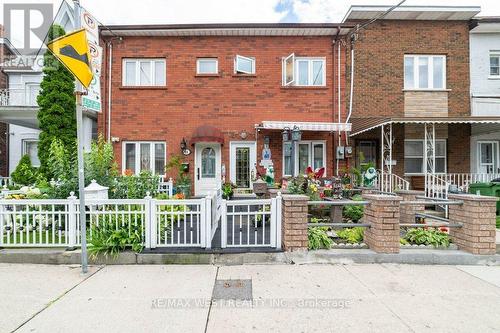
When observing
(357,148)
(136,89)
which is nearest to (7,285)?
(136,89)

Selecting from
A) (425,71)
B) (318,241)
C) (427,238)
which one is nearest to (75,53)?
(318,241)

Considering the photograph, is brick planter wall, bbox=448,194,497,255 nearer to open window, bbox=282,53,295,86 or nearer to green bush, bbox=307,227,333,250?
green bush, bbox=307,227,333,250

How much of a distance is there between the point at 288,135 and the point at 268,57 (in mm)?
3610

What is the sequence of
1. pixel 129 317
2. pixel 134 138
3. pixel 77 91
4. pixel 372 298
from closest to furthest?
pixel 129 317 → pixel 372 298 → pixel 77 91 → pixel 134 138

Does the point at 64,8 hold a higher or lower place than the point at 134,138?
higher

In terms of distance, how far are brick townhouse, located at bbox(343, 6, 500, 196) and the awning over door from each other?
517cm

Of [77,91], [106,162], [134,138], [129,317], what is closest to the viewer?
[129,317]

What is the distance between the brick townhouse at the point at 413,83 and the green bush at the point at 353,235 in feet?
19.5

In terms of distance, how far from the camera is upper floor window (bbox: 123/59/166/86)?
35.6 ft

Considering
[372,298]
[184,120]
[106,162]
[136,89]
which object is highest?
[136,89]

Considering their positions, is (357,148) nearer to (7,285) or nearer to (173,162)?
(173,162)

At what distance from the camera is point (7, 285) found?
12.8ft

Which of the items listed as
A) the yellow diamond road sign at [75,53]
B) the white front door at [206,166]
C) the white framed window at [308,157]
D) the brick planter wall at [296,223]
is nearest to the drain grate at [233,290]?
the brick planter wall at [296,223]

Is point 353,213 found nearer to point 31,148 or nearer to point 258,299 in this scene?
point 258,299
